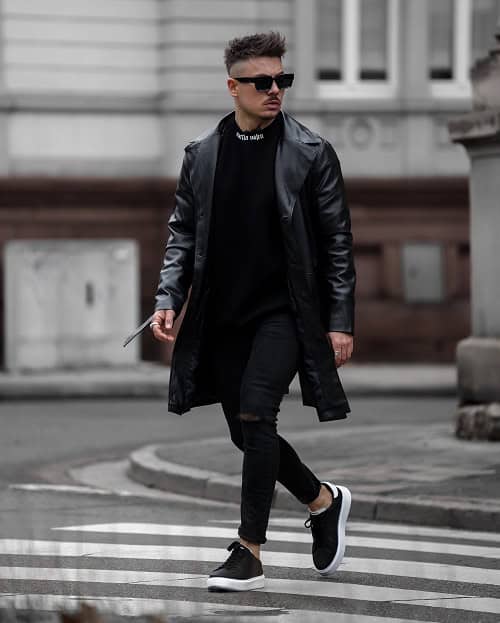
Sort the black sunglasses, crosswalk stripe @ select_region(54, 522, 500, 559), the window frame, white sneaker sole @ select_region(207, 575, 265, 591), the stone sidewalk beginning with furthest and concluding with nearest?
the window frame, the stone sidewalk, crosswalk stripe @ select_region(54, 522, 500, 559), the black sunglasses, white sneaker sole @ select_region(207, 575, 265, 591)

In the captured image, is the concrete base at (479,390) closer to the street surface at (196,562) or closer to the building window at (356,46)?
the street surface at (196,562)

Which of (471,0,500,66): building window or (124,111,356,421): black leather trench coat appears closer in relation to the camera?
(124,111,356,421): black leather trench coat

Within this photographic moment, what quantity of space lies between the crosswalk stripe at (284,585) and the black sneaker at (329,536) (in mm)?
77

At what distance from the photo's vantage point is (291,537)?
838cm

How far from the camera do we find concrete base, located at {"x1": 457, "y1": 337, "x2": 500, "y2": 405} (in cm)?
1220

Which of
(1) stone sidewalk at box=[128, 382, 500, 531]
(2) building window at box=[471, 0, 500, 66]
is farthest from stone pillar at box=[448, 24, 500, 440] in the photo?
(2) building window at box=[471, 0, 500, 66]

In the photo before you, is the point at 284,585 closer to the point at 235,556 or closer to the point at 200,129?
the point at 235,556

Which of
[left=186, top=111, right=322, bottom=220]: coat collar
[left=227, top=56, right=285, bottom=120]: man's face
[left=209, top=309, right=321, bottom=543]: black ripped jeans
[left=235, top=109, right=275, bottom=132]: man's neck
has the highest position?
[left=227, top=56, right=285, bottom=120]: man's face

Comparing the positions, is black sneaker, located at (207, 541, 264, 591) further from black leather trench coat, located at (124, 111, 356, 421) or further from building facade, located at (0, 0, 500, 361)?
building facade, located at (0, 0, 500, 361)

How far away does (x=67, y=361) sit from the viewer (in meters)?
20.7

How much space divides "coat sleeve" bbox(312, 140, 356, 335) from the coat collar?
6 cm

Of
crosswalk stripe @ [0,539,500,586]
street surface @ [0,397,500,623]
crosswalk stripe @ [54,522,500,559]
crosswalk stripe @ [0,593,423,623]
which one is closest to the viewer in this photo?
crosswalk stripe @ [0,593,423,623]

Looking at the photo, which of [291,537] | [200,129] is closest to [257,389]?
[291,537]

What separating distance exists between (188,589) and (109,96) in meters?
16.2
